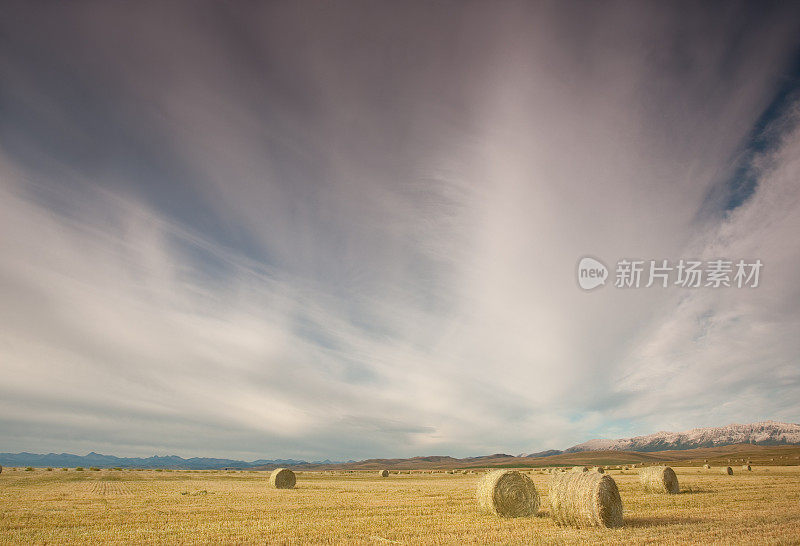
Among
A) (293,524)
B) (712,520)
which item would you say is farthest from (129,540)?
(712,520)

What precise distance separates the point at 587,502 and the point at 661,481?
13371mm

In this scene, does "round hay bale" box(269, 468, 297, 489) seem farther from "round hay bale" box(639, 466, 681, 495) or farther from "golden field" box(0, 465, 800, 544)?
"round hay bale" box(639, 466, 681, 495)

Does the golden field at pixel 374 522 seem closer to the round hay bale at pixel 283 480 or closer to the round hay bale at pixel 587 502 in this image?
the round hay bale at pixel 587 502

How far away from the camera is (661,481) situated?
24.6 meters

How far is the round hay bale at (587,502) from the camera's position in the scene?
14.7m

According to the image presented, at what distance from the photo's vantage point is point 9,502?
842 inches

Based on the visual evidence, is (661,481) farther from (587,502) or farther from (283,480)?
(283,480)

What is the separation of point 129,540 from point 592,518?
14223 mm

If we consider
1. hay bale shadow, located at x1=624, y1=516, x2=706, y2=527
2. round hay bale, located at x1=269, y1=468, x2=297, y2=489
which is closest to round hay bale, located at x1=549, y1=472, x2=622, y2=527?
hay bale shadow, located at x1=624, y1=516, x2=706, y2=527

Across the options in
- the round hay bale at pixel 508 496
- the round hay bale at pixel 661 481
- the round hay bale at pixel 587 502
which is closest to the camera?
the round hay bale at pixel 587 502

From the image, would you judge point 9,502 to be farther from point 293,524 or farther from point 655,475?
point 655,475

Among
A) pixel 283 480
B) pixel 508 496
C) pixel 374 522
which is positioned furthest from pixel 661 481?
pixel 283 480

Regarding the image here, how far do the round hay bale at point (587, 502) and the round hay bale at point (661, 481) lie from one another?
40.0 feet

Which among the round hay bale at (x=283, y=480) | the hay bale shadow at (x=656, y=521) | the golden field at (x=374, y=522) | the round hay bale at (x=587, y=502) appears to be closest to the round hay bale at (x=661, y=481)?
the golden field at (x=374, y=522)
